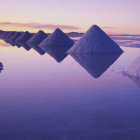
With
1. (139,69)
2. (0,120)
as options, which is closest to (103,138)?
(0,120)

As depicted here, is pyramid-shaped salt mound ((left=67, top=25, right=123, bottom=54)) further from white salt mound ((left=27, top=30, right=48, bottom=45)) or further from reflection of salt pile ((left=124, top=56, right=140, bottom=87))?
white salt mound ((left=27, top=30, right=48, bottom=45))

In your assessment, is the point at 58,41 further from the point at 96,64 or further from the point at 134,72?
the point at 134,72

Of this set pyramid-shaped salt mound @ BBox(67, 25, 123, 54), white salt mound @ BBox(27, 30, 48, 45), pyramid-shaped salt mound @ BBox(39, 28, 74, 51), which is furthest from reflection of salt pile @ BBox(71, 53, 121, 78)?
white salt mound @ BBox(27, 30, 48, 45)

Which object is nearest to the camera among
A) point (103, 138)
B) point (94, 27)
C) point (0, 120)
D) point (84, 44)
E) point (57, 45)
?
point (103, 138)

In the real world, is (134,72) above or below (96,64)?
below

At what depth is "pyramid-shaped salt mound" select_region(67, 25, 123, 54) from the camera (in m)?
16.6

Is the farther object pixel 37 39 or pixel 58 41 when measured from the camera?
pixel 37 39

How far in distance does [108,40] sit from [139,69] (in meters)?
9.75

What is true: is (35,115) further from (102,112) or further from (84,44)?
(84,44)

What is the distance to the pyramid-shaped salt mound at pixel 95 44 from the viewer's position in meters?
16.6

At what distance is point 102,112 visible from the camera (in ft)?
14.6

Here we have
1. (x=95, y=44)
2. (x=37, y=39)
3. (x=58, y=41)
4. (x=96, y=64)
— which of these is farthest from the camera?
(x=37, y=39)

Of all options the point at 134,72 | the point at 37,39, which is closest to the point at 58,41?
the point at 37,39

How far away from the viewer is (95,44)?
662 inches
